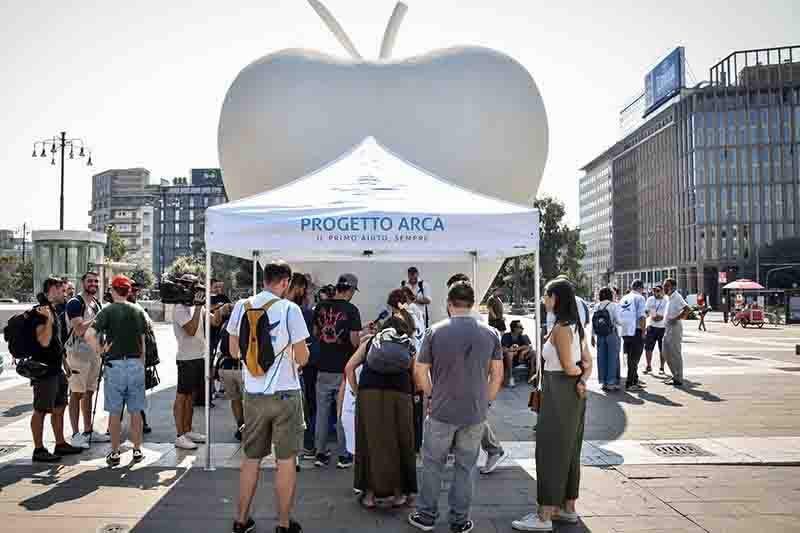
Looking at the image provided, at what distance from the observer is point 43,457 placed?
20.2ft

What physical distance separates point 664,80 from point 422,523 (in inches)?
3898

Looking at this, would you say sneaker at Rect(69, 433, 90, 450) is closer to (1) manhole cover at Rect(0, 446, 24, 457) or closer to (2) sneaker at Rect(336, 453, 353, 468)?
(1) manhole cover at Rect(0, 446, 24, 457)

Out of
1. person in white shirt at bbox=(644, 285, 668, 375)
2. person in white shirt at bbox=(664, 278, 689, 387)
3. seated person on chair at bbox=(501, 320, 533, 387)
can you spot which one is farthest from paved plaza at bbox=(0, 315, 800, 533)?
person in white shirt at bbox=(644, 285, 668, 375)

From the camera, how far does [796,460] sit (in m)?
6.24

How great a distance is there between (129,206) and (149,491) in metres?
165

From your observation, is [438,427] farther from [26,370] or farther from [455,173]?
[455,173]

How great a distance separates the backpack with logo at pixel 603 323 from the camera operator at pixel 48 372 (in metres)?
7.82

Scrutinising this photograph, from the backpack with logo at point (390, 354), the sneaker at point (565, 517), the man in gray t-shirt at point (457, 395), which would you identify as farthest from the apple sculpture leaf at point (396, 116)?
the sneaker at point (565, 517)

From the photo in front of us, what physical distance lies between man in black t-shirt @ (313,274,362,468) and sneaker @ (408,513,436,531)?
1.72m

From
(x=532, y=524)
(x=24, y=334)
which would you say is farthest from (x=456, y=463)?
(x=24, y=334)

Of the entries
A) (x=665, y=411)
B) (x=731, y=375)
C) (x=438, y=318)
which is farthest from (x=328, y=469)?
(x=731, y=375)

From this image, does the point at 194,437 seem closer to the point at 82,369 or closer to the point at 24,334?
the point at 82,369

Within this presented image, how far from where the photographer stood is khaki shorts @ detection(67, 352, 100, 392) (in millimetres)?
7000

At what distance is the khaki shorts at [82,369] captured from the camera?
7.00 metres
